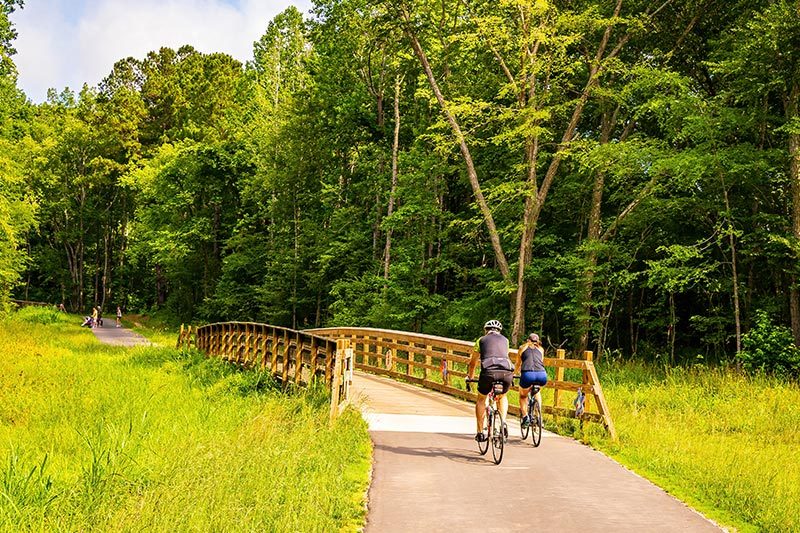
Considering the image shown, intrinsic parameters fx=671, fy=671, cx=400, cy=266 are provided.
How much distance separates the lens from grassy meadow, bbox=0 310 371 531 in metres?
6.00

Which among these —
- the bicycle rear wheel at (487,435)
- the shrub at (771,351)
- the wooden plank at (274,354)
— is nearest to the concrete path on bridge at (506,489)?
the bicycle rear wheel at (487,435)

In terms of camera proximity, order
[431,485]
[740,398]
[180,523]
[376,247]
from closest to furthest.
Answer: [180,523] → [431,485] → [740,398] → [376,247]

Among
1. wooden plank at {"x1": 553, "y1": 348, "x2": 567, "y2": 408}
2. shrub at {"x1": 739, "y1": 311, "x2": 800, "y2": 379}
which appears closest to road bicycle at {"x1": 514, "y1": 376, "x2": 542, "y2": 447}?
wooden plank at {"x1": 553, "y1": 348, "x2": 567, "y2": 408}

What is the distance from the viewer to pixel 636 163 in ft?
70.2

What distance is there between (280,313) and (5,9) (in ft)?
65.6

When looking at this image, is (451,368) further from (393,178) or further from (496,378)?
(393,178)

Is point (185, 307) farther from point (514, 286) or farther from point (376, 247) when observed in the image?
point (514, 286)

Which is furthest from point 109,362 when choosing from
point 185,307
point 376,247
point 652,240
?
point 185,307

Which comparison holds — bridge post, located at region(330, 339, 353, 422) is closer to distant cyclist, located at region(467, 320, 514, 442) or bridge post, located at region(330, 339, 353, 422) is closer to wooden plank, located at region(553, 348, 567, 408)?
distant cyclist, located at region(467, 320, 514, 442)

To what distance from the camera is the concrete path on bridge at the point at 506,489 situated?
22.2 feet

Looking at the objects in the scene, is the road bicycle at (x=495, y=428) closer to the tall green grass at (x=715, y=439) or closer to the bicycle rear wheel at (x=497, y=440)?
the bicycle rear wheel at (x=497, y=440)

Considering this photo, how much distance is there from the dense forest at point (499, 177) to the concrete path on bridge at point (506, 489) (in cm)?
1062

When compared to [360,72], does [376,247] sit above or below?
below

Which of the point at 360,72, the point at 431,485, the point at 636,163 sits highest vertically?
the point at 360,72
